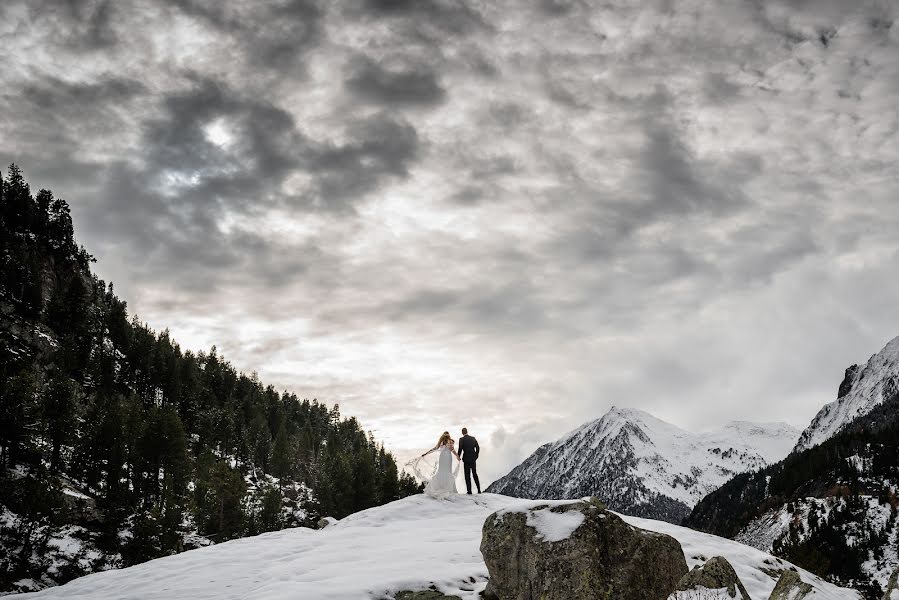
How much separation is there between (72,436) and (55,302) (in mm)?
46774

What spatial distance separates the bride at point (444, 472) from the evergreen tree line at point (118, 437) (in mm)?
30899

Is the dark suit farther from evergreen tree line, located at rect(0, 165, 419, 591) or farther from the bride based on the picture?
evergreen tree line, located at rect(0, 165, 419, 591)

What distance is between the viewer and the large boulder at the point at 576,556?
1220 cm

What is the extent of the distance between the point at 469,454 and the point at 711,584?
17963mm

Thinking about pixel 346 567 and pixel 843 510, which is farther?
pixel 843 510

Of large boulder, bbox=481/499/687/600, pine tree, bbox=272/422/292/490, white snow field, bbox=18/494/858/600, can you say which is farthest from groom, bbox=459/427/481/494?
pine tree, bbox=272/422/292/490

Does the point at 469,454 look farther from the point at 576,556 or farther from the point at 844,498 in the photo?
the point at 844,498

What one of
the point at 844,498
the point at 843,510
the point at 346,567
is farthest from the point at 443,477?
the point at 844,498

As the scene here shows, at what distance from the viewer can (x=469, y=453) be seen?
2875 cm

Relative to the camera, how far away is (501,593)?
43.6 ft

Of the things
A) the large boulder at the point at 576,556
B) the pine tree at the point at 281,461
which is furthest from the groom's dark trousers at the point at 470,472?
the pine tree at the point at 281,461

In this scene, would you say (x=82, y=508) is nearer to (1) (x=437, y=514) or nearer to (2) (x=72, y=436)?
(2) (x=72, y=436)

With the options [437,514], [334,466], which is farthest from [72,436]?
[437,514]

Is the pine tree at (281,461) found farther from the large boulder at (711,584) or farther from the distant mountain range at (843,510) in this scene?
the large boulder at (711,584)
